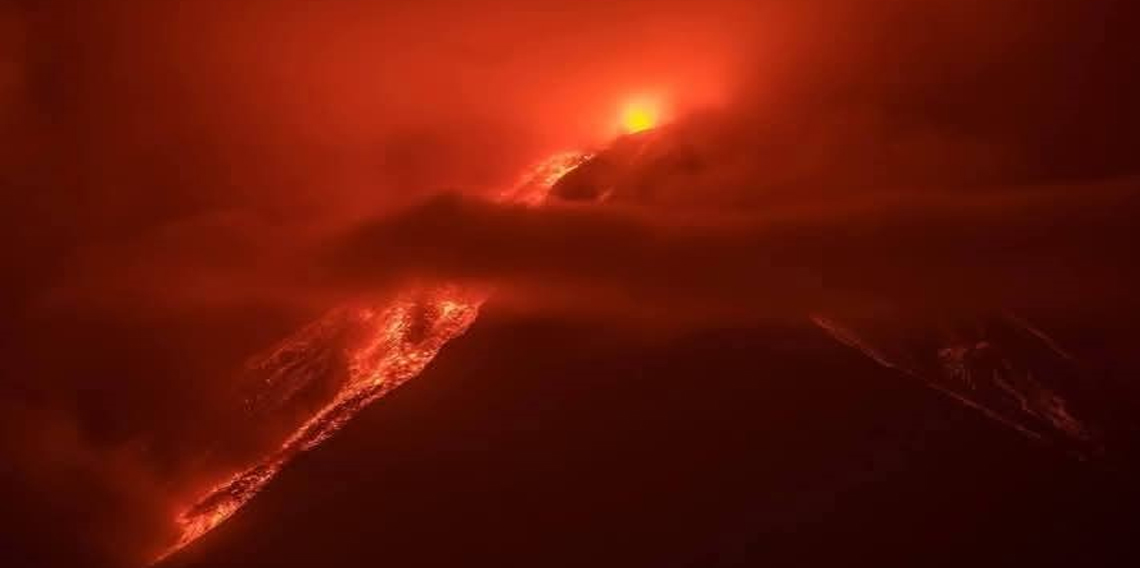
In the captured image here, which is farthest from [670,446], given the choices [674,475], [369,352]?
[369,352]

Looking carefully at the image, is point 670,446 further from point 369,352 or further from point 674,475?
point 369,352

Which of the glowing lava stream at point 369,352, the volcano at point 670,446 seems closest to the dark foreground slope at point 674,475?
the volcano at point 670,446

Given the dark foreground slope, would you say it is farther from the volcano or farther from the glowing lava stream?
the glowing lava stream

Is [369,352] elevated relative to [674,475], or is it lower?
elevated

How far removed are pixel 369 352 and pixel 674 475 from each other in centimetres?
1279

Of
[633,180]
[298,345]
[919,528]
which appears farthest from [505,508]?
[633,180]

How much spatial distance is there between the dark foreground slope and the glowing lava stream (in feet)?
3.64

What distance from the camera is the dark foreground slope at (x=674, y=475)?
47969 mm

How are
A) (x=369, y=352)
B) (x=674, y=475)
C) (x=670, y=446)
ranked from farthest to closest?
(x=369, y=352) < (x=670, y=446) < (x=674, y=475)

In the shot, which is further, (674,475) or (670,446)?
(670,446)

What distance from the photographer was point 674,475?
52.1 meters

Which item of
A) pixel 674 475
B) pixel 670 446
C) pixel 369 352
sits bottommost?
pixel 674 475

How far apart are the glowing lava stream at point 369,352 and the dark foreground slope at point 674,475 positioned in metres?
1.11

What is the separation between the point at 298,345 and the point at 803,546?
23442mm
